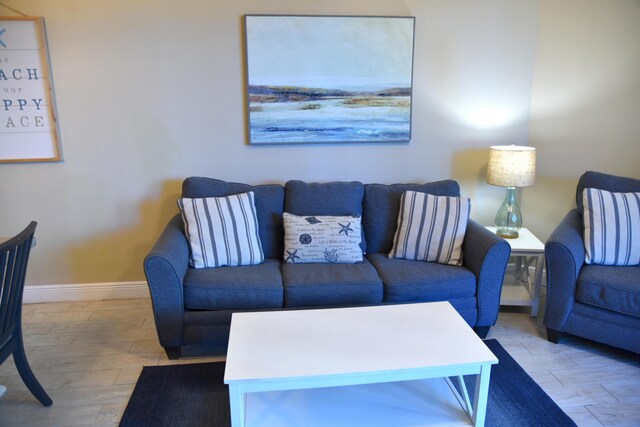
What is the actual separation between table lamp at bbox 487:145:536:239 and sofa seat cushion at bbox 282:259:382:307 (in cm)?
110

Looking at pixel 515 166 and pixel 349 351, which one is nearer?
pixel 349 351

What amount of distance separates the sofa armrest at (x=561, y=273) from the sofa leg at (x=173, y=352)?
6.79ft

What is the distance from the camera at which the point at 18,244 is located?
1686 millimetres

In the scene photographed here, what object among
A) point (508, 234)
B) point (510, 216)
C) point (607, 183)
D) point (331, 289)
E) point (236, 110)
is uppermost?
point (236, 110)

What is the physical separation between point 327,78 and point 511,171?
133 centimetres

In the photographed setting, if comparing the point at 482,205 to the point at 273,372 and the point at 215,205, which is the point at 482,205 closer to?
the point at 215,205

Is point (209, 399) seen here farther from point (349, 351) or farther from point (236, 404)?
point (349, 351)

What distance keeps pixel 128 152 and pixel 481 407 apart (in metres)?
2.56

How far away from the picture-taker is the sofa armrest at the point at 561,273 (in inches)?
95.0

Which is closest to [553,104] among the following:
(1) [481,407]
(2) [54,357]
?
(1) [481,407]

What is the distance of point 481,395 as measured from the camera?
1.69 metres

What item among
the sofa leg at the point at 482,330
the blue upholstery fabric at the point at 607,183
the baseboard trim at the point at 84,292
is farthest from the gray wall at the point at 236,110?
the sofa leg at the point at 482,330

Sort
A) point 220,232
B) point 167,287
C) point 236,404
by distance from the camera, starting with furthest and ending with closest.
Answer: point 220,232
point 167,287
point 236,404

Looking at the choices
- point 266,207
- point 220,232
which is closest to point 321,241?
point 266,207
